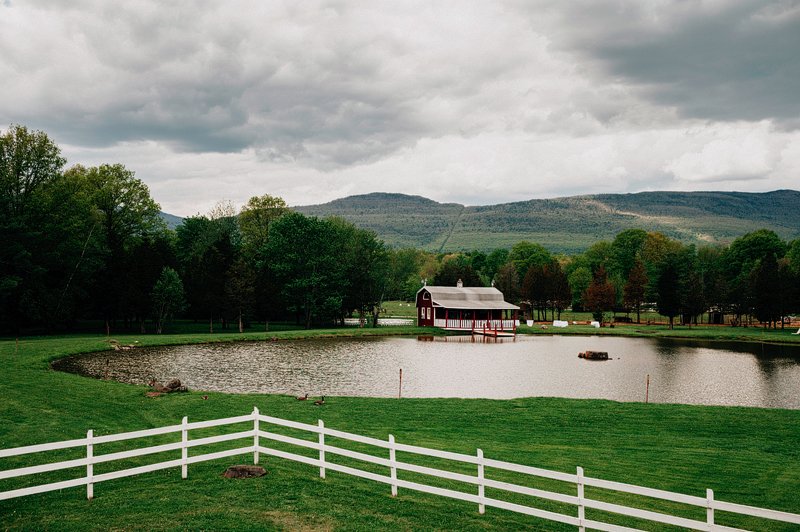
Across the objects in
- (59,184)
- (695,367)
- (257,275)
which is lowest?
(695,367)

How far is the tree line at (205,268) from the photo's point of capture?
183 ft

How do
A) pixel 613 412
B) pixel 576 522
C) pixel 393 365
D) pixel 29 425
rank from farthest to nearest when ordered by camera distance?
pixel 393 365 → pixel 613 412 → pixel 29 425 → pixel 576 522

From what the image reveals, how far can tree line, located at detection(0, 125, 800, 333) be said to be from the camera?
55906mm

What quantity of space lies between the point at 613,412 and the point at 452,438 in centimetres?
844

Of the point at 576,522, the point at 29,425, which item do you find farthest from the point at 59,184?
the point at 576,522

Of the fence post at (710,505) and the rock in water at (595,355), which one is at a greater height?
the fence post at (710,505)

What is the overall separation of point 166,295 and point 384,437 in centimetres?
4893

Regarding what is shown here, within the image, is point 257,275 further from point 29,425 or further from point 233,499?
point 233,499

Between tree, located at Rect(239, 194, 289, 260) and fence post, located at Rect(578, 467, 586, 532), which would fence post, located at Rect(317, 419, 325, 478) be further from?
tree, located at Rect(239, 194, 289, 260)

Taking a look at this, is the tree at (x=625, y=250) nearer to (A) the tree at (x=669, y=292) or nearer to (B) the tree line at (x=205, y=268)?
(B) the tree line at (x=205, y=268)

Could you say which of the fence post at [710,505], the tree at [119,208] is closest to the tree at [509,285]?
the tree at [119,208]

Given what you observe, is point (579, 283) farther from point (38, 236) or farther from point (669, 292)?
point (38, 236)

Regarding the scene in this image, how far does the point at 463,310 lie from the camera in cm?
8100

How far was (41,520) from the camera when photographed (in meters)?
10.8
